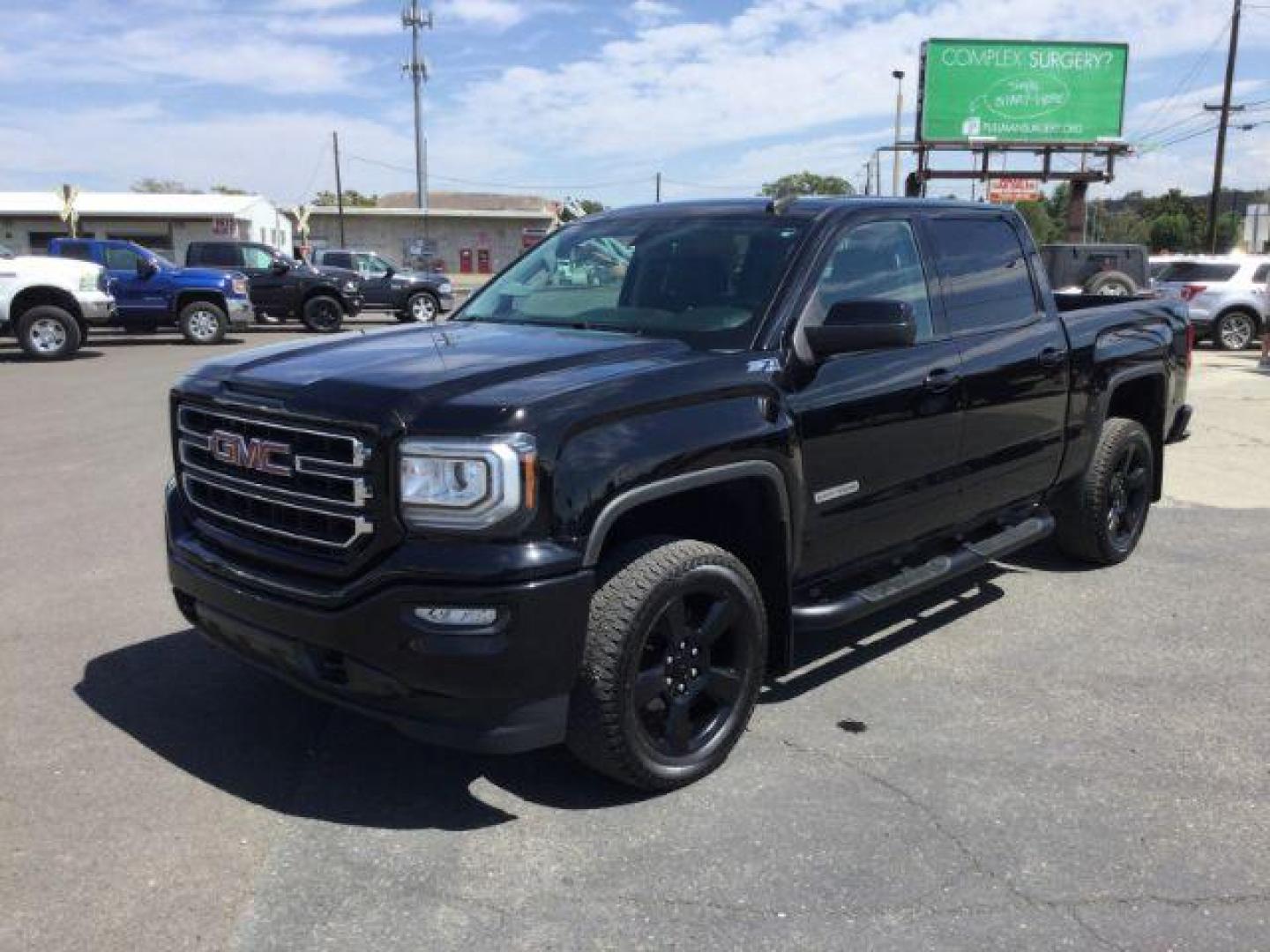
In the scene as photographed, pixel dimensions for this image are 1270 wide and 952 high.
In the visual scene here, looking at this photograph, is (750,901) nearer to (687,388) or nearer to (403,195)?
(687,388)

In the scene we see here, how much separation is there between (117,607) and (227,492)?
2143mm

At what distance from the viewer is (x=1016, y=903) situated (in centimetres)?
296

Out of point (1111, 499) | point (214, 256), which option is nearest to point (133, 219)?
point (214, 256)

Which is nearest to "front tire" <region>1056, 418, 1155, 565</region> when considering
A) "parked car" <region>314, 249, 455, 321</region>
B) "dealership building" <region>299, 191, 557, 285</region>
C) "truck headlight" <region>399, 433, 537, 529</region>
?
"truck headlight" <region>399, 433, 537, 529</region>

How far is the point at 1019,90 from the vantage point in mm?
33469

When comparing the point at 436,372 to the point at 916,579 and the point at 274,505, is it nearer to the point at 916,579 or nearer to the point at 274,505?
the point at 274,505

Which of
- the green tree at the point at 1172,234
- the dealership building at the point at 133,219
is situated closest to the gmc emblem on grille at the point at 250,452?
the dealership building at the point at 133,219

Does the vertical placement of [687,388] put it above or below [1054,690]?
above

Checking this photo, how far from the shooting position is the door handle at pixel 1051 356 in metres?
5.16

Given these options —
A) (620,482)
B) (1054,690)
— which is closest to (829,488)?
(620,482)

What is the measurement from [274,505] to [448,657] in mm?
836

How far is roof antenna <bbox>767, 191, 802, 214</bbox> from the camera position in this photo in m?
4.31

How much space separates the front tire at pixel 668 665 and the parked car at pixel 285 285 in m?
20.6

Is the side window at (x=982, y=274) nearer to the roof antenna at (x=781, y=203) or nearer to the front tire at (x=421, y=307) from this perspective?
the roof antenna at (x=781, y=203)
